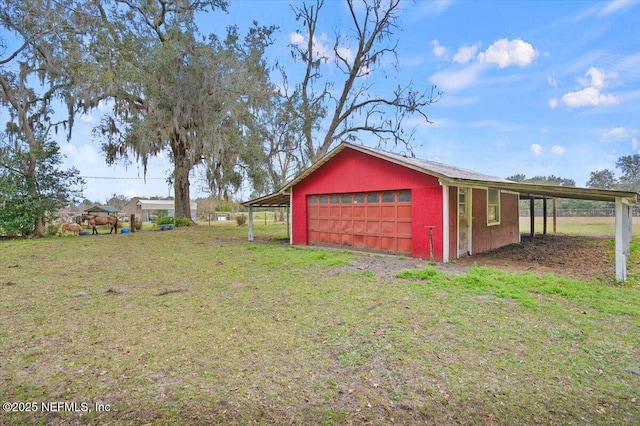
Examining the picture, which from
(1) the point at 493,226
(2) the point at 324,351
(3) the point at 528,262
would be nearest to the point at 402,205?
(3) the point at 528,262

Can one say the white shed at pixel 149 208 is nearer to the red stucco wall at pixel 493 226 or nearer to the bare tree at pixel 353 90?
the bare tree at pixel 353 90

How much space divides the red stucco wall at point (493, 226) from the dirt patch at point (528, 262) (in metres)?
0.42

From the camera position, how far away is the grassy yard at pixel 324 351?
2.52 m

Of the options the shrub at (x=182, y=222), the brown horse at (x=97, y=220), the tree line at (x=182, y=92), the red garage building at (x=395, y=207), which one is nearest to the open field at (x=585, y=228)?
the red garage building at (x=395, y=207)

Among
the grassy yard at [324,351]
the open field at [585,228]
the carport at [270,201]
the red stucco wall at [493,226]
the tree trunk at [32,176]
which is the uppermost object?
the tree trunk at [32,176]

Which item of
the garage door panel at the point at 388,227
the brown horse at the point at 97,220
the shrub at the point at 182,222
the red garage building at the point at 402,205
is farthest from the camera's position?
the shrub at the point at 182,222

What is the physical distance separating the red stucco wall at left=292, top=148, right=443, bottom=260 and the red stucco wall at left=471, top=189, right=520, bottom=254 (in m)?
2.15

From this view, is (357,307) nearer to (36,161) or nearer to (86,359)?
(86,359)

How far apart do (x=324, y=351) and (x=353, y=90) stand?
2264 centimetres

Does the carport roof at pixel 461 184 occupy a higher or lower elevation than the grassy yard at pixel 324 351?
higher

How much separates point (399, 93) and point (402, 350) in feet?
69.5

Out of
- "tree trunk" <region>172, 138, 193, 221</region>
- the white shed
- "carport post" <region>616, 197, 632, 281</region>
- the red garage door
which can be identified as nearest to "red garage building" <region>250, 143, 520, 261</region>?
the red garage door

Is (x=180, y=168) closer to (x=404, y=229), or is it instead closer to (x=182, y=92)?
(x=182, y=92)

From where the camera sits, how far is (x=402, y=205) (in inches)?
400
